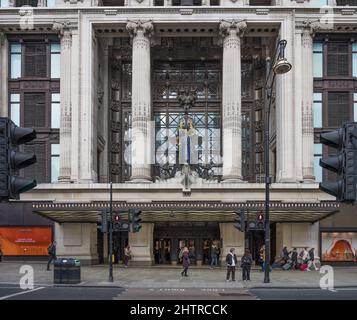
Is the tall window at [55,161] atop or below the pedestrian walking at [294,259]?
atop

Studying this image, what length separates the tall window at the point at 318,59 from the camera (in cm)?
4659

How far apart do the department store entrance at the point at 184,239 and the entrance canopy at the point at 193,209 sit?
2937mm

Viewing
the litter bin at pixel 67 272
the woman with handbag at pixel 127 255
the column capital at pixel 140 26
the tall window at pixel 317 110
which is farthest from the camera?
the tall window at pixel 317 110

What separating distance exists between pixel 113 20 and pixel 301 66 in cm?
1403

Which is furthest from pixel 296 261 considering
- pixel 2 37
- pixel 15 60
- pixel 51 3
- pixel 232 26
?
pixel 2 37

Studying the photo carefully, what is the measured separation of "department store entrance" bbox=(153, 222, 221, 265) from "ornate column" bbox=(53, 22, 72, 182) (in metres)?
7.94

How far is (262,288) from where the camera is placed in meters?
27.1

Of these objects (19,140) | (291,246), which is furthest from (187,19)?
(19,140)

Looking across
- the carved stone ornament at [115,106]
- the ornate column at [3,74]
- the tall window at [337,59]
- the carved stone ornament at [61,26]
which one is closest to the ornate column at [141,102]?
the carved stone ornament at [61,26]

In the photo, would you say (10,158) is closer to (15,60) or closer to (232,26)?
(232,26)

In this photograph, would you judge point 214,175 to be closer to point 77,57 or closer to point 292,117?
point 292,117

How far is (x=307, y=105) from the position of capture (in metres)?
45.1

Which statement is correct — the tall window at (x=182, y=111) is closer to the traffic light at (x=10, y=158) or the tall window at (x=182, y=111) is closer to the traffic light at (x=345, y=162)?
the traffic light at (x=10, y=158)
